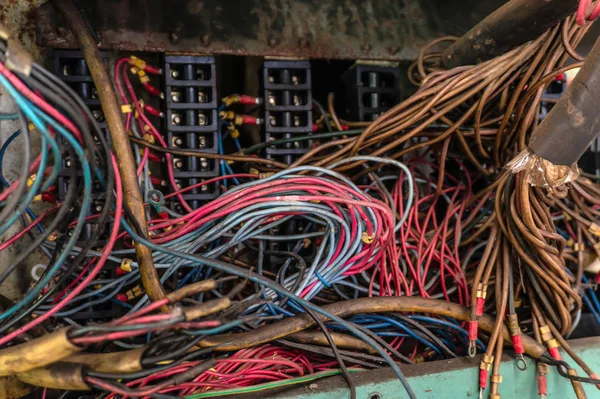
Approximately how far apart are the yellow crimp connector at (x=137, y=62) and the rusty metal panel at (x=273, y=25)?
0.09 ft

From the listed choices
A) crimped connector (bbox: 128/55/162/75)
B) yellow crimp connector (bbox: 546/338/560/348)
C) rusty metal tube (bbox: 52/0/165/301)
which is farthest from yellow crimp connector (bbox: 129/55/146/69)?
yellow crimp connector (bbox: 546/338/560/348)

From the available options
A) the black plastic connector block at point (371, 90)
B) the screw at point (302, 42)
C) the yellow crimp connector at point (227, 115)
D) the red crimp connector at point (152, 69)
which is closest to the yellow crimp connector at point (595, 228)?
the black plastic connector block at point (371, 90)

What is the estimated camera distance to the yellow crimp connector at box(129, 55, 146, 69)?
122 cm

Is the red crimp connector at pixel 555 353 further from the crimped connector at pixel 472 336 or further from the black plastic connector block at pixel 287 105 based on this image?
the black plastic connector block at pixel 287 105

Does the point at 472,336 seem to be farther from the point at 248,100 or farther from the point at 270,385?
the point at 248,100

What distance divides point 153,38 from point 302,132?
0.46 m

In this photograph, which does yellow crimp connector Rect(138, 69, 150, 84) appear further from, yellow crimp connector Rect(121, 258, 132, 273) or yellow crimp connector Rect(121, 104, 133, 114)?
yellow crimp connector Rect(121, 258, 132, 273)

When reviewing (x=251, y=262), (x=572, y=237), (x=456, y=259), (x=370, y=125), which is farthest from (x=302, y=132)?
(x=572, y=237)

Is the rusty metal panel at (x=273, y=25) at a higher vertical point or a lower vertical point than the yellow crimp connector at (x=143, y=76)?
higher

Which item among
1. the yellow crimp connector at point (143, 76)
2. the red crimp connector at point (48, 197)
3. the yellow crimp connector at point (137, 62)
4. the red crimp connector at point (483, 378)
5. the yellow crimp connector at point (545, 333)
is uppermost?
the yellow crimp connector at point (137, 62)

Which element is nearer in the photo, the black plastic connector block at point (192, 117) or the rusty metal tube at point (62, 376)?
the rusty metal tube at point (62, 376)

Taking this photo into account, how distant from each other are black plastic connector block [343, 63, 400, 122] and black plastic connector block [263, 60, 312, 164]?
153mm

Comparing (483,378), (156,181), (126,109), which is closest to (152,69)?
(126,109)

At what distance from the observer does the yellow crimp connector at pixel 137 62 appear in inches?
48.2
